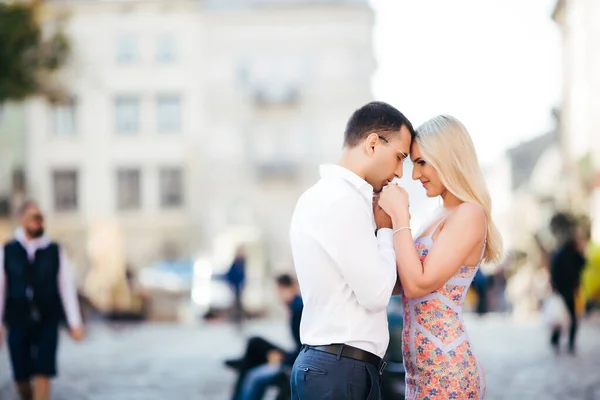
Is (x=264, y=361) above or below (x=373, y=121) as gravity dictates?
below

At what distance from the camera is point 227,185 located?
56406 mm

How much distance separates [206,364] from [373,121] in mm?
13189

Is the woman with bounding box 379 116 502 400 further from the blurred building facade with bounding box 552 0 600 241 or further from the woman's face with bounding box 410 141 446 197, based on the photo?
the blurred building facade with bounding box 552 0 600 241

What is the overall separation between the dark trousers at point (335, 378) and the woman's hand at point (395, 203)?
0.53 meters

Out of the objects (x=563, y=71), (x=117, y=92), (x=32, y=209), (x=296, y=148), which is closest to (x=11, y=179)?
(x=117, y=92)

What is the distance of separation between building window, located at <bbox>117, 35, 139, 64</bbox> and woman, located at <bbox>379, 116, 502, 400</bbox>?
5403 cm

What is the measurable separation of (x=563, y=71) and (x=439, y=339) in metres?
45.4

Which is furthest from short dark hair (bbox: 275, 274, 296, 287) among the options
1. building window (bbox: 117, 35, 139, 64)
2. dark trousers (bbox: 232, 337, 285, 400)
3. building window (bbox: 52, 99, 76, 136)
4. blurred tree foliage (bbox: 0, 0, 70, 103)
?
building window (bbox: 117, 35, 139, 64)

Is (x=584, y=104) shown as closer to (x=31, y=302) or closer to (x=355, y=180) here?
(x=31, y=302)

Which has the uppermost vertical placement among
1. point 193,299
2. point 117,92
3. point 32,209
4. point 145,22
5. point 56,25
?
point 145,22

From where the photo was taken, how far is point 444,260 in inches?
149

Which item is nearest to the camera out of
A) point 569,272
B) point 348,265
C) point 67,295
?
point 348,265

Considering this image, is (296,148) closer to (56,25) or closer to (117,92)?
(117,92)

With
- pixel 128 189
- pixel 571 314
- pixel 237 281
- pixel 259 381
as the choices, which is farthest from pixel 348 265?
pixel 128 189
